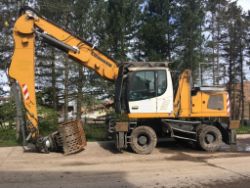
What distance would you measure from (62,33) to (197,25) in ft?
56.3

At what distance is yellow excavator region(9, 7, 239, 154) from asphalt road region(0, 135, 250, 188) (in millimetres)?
553

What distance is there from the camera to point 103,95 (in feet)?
88.4

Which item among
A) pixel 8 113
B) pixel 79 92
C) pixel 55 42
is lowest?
pixel 8 113

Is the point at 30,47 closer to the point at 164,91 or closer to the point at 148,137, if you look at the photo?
the point at 164,91

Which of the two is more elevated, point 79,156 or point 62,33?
point 62,33

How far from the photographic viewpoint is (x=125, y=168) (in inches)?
454

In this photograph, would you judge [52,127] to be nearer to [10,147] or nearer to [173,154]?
[10,147]

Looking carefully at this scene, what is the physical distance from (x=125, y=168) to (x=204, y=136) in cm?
452

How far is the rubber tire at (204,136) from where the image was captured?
49.4ft

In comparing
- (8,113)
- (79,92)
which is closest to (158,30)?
(79,92)

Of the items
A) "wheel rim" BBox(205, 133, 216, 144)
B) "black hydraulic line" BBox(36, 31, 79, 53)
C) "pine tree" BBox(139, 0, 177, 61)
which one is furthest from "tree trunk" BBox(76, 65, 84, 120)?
"wheel rim" BBox(205, 133, 216, 144)

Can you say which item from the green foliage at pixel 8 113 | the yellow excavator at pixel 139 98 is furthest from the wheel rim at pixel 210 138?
the green foliage at pixel 8 113

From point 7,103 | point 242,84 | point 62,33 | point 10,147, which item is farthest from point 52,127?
point 242,84

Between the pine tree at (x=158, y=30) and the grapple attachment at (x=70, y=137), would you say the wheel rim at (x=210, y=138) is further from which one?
the pine tree at (x=158, y=30)
